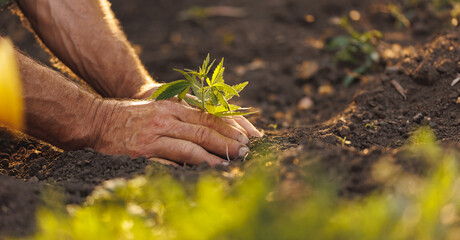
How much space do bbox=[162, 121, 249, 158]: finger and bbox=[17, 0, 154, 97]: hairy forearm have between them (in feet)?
2.16

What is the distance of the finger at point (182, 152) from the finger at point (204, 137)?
0.04m

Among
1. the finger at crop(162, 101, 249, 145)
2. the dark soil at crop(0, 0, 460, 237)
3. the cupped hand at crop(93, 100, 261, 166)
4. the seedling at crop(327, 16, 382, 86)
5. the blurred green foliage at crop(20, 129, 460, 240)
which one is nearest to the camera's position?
the blurred green foliage at crop(20, 129, 460, 240)

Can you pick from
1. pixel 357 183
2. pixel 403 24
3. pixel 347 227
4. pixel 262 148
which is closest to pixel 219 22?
pixel 403 24

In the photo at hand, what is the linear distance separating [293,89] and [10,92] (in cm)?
216

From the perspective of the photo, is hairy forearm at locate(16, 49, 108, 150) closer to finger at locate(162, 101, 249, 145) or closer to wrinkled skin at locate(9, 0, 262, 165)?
wrinkled skin at locate(9, 0, 262, 165)

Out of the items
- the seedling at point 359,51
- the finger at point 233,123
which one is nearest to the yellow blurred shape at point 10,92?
the finger at point 233,123

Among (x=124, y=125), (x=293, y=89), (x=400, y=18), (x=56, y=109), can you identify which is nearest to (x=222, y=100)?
(x=124, y=125)

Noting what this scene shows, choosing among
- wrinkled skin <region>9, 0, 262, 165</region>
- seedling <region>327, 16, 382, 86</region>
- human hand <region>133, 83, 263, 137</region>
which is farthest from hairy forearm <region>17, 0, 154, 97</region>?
seedling <region>327, 16, 382, 86</region>

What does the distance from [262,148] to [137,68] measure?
1.03 metres

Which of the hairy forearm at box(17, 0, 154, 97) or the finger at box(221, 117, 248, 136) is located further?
the hairy forearm at box(17, 0, 154, 97)

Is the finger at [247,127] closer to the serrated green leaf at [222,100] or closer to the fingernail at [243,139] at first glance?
the fingernail at [243,139]

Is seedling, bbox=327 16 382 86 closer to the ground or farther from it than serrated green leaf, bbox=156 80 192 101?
closer to the ground

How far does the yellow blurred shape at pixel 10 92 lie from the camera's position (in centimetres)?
186

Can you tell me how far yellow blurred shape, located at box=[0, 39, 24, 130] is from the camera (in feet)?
6.10
